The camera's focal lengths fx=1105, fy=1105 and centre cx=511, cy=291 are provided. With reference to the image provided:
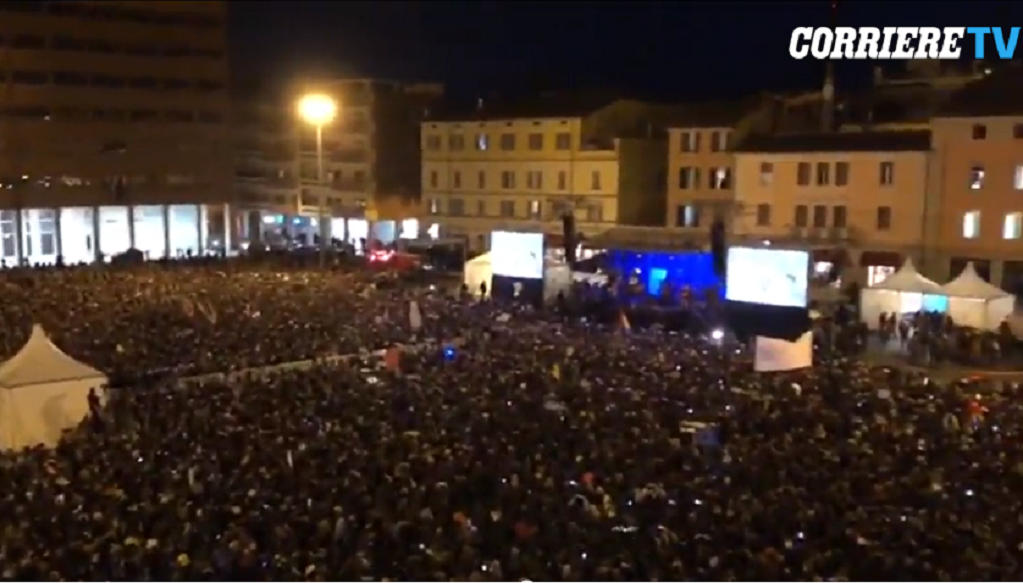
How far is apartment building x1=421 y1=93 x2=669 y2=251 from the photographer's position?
4516 centimetres

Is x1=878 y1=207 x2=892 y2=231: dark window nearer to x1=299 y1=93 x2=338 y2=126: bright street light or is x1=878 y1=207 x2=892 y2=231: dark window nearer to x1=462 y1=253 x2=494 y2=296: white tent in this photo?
x1=462 y1=253 x2=494 y2=296: white tent

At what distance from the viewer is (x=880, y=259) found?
35.7 metres

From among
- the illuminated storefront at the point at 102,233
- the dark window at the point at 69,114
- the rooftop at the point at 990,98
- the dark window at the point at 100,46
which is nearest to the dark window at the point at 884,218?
the rooftop at the point at 990,98

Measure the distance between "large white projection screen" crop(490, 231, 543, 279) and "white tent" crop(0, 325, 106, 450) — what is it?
16496 millimetres

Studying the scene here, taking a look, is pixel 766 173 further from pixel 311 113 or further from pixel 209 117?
pixel 209 117

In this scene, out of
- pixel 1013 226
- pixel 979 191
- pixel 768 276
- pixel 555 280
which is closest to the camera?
pixel 768 276

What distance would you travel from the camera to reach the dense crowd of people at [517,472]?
32.5ft

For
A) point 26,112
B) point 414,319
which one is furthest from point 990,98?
point 26,112

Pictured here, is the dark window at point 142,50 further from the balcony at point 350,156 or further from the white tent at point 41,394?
the white tent at point 41,394

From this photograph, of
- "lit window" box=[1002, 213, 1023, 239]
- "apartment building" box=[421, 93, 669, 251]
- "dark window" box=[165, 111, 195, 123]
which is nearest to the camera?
"lit window" box=[1002, 213, 1023, 239]

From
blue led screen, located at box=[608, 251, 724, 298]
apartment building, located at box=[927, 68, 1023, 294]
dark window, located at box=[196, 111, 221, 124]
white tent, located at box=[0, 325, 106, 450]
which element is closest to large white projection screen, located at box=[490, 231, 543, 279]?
blue led screen, located at box=[608, 251, 724, 298]

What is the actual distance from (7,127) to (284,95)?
789 inches

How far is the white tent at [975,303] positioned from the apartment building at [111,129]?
40710 mm

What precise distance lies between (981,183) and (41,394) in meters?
27.5
